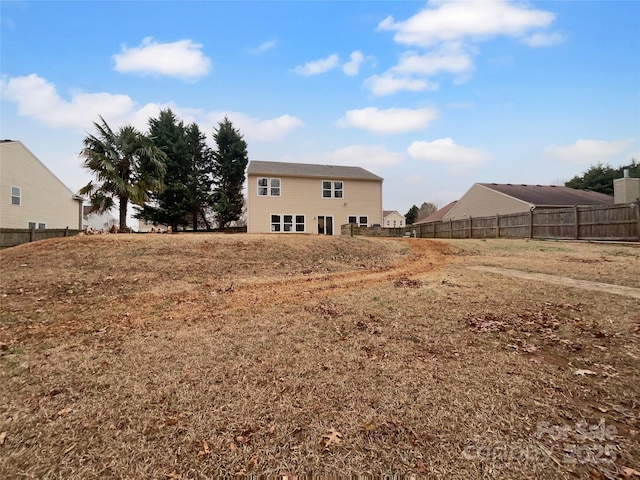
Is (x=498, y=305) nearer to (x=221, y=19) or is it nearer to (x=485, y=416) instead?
(x=485, y=416)

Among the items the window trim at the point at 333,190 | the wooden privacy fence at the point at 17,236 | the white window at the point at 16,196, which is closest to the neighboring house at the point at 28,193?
the white window at the point at 16,196

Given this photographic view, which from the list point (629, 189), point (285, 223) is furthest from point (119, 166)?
point (629, 189)

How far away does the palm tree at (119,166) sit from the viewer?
47.0 ft

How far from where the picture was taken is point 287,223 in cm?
2153

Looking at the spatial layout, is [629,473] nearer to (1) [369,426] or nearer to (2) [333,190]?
(1) [369,426]

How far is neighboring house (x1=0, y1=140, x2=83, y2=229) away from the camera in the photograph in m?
16.7

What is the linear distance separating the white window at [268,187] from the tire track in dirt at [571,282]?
1589 centimetres

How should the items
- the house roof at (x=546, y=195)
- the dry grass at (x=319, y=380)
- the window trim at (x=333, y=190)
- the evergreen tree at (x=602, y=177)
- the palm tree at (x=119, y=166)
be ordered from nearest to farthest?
1. the dry grass at (x=319, y=380)
2. the palm tree at (x=119, y=166)
3. the house roof at (x=546, y=195)
4. the window trim at (x=333, y=190)
5. the evergreen tree at (x=602, y=177)

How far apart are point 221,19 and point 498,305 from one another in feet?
37.8

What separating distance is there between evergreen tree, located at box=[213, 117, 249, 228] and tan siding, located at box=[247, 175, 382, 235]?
634 centimetres

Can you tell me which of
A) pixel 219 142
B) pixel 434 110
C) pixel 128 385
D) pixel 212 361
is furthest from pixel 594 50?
pixel 219 142

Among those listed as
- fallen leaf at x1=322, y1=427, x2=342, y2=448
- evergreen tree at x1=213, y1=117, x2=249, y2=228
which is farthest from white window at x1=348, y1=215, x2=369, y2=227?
fallen leaf at x1=322, y1=427, x2=342, y2=448

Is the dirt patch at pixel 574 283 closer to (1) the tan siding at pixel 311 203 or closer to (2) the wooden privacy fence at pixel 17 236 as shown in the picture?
(1) the tan siding at pixel 311 203

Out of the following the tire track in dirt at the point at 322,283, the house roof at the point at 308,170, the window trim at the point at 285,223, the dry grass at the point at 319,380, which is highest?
the house roof at the point at 308,170
